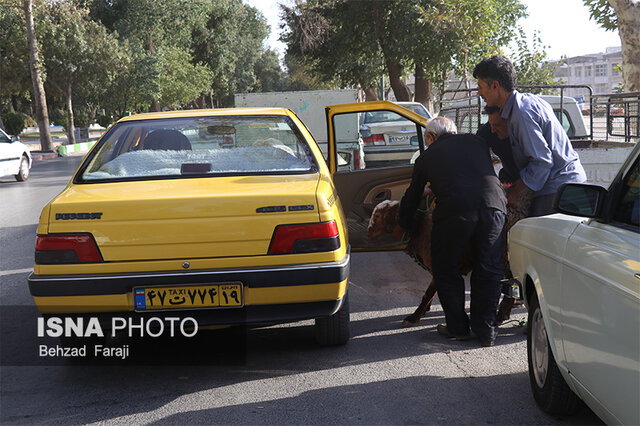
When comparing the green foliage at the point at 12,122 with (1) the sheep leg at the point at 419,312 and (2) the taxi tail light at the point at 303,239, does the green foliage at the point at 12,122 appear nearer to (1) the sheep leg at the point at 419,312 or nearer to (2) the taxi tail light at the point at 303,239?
(1) the sheep leg at the point at 419,312

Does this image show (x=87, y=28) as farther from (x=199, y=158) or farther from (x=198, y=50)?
(x=199, y=158)

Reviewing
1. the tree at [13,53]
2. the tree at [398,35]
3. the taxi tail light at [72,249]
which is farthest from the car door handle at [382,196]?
the tree at [13,53]

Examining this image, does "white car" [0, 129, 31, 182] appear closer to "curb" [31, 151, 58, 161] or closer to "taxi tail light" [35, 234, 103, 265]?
"curb" [31, 151, 58, 161]

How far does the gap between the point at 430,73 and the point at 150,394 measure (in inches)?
882

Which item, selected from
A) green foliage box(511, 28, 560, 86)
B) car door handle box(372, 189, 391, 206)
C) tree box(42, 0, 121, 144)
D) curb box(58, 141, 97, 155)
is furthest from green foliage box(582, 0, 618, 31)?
tree box(42, 0, 121, 144)

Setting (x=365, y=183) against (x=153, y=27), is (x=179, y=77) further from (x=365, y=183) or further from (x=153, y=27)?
(x=365, y=183)

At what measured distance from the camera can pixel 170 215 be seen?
393 cm

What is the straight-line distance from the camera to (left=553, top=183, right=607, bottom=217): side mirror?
291cm

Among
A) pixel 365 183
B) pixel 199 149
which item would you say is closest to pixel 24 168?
pixel 365 183

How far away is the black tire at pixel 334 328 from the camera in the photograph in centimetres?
469

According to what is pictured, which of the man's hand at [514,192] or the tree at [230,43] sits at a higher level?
the tree at [230,43]

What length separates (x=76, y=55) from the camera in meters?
42.4

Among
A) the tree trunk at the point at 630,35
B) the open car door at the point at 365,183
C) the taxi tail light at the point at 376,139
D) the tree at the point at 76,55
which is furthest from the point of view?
the tree at the point at 76,55

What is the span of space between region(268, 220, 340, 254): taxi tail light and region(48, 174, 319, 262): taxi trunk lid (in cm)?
3
